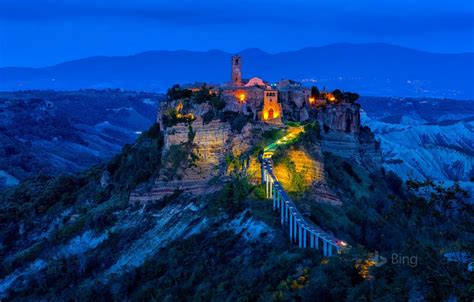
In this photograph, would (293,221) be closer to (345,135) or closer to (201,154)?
(201,154)

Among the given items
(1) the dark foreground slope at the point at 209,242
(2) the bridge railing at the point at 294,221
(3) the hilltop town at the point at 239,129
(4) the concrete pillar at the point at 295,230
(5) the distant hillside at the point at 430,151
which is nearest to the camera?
(1) the dark foreground slope at the point at 209,242

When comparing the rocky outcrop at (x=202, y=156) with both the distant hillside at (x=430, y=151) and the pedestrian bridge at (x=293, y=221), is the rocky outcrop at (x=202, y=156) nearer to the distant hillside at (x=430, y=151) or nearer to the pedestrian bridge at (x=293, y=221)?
the pedestrian bridge at (x=293, y=221)

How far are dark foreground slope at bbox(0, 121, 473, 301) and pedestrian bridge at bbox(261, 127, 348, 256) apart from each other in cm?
66

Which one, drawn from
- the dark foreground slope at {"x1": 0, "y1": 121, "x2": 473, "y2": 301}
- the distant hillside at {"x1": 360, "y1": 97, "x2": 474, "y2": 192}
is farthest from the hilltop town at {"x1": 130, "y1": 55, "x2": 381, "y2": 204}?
the distant hillside at {"x1": 360, "y1": 97, "x2": 474, "y2": 192}

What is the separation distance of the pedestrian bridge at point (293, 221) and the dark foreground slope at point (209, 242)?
0.66 meters

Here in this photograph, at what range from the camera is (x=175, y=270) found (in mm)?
41125

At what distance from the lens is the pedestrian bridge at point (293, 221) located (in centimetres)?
3444

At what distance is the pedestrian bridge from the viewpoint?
3444cm

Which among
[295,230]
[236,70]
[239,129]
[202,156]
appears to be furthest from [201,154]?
[295,230]

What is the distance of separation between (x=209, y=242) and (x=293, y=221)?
5788 mm

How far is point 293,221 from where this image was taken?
38406mm

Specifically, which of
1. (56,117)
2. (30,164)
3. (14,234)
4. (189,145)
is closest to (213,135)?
(189,145)

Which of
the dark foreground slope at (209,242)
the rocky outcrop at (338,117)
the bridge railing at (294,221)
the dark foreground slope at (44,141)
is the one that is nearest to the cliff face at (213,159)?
the dark foreground slope at (209,242)

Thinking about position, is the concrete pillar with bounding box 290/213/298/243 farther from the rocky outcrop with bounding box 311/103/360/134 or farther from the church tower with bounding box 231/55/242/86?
the church tower with bounding box 231/55/242/86
